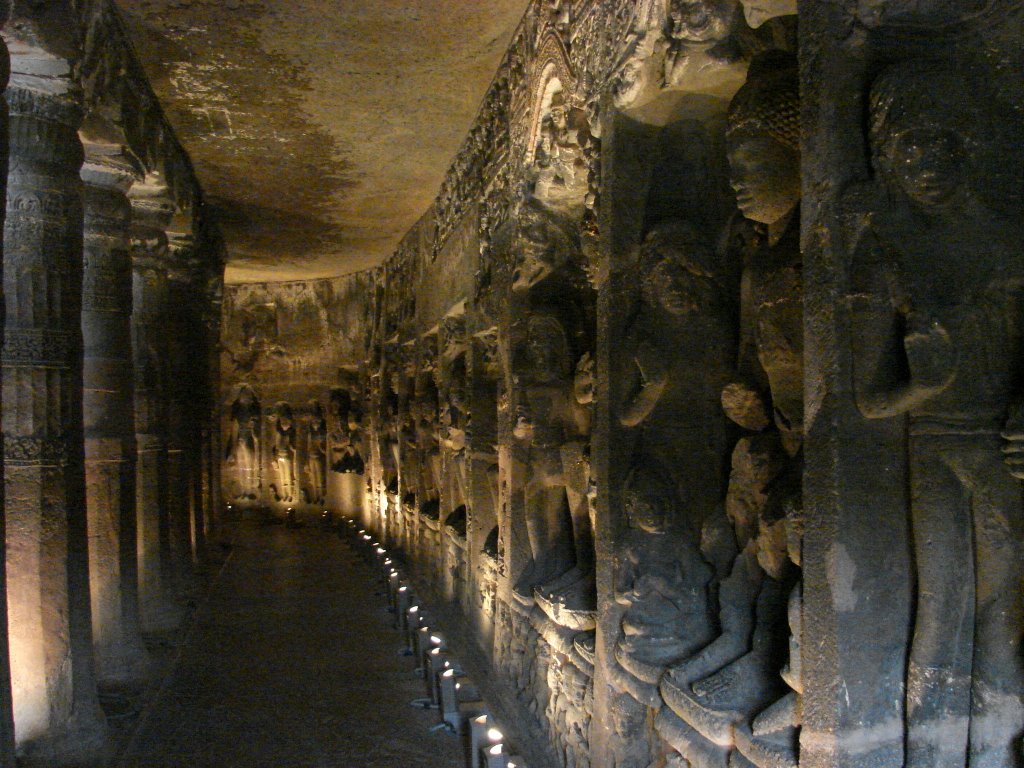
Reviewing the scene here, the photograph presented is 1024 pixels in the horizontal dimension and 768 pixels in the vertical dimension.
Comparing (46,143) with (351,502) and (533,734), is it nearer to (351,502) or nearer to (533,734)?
(533,734)

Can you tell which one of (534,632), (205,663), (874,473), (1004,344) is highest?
(1004,344)

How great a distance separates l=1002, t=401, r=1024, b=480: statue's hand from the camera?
6.81ft

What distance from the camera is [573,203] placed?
5695mm

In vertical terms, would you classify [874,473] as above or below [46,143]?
below

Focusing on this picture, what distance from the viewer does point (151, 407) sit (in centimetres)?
837

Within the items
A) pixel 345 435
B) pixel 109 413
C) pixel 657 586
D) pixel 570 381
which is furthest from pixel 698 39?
pixel 345 435

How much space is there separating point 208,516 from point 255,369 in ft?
17.7

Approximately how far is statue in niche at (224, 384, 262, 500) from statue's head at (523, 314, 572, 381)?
43.4 feet

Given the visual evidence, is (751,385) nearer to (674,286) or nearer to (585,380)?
(674,286)

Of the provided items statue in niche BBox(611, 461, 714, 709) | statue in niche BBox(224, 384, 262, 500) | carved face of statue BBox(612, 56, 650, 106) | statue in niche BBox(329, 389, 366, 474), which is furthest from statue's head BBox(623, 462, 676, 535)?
statue in niche BBox(224, 384, 262, 500)

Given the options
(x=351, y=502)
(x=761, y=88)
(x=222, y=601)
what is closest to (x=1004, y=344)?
(x=761, y=88)

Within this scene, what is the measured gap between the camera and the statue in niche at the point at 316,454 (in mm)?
17562

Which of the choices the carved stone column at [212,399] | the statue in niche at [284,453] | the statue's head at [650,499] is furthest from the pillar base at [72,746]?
the statue in niche at [284,453]

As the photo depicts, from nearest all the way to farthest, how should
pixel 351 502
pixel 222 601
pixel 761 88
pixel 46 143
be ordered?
1. pixel 761 88
2. pixel 46 143
3. pixel 222 601
4. pixel 351 502
